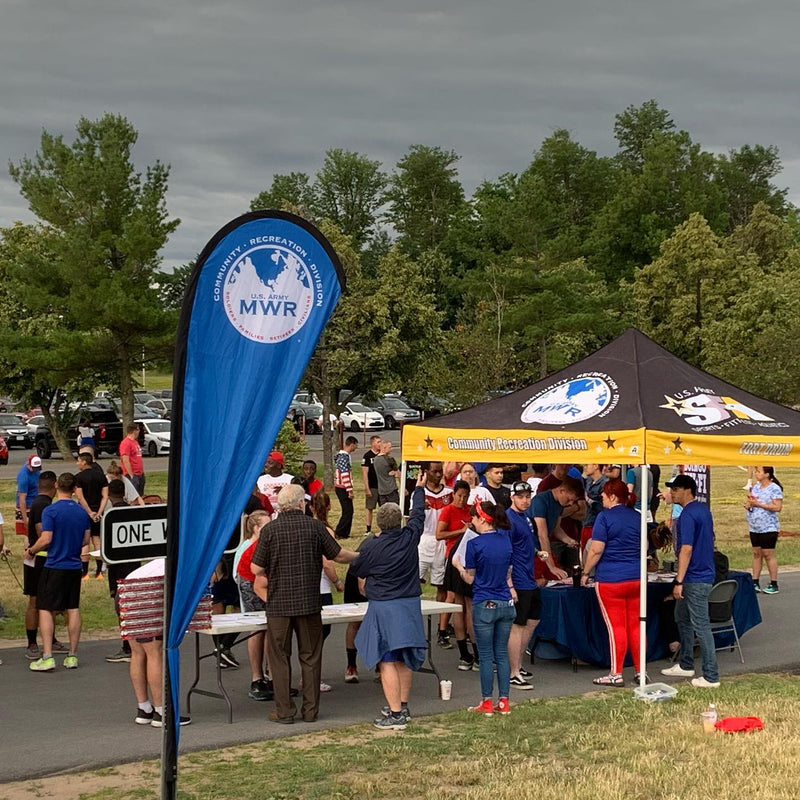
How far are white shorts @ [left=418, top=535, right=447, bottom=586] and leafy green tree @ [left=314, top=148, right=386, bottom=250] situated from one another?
276ft

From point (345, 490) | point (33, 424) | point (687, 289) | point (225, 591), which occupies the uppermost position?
point (687, 289)

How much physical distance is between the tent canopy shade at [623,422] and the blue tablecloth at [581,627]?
58.8 inches

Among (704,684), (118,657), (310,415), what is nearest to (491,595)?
(704,684)

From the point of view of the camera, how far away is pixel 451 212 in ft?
322

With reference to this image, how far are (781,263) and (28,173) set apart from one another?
149 ft

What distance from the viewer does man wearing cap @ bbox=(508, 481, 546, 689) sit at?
423 inches

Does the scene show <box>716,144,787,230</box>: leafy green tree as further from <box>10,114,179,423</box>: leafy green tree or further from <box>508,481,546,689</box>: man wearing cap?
<box>508,481,546,689</box>: man wearing cap

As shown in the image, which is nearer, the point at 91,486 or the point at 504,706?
the point at 504,706

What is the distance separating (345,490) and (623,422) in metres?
11.6

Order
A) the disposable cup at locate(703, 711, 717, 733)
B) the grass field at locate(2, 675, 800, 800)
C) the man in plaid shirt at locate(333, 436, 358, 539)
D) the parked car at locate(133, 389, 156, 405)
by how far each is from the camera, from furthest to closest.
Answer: the parked car at locate(133, 389, 156, 405)
the man in plaid shirt at locate(333, 436, 358, 539)
the disposable cup at locate(703, 711, 717, 733)
the grass field at locate(2, 675, 800, 800)

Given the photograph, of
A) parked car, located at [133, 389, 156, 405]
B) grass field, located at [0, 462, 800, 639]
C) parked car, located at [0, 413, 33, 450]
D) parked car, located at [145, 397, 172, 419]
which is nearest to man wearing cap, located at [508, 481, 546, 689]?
grass field, located at [0, 462, 800, 639]

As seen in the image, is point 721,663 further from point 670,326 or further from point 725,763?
point 670,326

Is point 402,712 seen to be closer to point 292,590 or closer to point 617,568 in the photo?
point 292,590

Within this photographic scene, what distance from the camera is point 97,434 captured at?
43.0 meters
